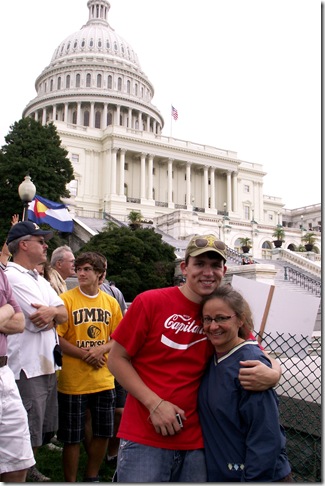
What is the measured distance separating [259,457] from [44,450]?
14.3ft

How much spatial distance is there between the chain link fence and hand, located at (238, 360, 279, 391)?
1.87 meters

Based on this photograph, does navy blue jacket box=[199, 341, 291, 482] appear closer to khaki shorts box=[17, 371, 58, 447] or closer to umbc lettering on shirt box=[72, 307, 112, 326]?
khaki shorts box=[17, 371, 58, 447]

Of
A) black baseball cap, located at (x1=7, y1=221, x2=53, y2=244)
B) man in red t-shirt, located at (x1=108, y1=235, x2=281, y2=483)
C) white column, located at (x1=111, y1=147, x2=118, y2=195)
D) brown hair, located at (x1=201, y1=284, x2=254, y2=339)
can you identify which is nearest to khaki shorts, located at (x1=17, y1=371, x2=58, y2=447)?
black baseball cap, located at (x1=7, y1=221, x2=53, y2=244)

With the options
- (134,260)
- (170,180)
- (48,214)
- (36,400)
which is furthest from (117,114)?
(36,400)

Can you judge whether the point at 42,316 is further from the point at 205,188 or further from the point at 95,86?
the point at 95,86

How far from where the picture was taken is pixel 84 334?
5.05 metres

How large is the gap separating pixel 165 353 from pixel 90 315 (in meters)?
2.17

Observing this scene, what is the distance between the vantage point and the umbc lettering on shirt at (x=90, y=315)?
5.07m

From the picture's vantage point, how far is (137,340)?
10.2ft

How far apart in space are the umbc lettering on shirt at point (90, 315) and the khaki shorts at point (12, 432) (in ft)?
4.63

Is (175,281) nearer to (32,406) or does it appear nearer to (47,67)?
(32,406)

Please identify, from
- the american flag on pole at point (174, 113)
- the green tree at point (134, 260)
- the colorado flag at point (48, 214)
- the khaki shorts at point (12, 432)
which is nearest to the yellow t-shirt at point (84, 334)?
the khaki shorts at point (12, 432)

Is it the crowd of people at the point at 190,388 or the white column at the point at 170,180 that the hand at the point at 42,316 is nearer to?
the crowd of people at the point at 190,388

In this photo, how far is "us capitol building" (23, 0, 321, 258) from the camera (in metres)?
53.6
